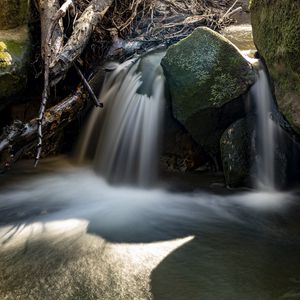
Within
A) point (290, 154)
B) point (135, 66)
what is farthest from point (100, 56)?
point (290, 154)

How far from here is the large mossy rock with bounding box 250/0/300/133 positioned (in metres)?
3.56

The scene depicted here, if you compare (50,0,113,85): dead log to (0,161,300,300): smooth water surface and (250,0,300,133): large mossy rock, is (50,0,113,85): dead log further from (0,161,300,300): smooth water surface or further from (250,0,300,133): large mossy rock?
(250,0,300,133): large mossy rock

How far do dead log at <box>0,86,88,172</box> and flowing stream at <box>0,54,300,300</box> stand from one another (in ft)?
1.67

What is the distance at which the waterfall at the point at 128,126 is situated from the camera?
5.11 metres

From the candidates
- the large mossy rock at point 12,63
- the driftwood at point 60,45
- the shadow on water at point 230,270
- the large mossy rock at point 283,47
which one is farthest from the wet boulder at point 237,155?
the large mossy rock at point 12,63

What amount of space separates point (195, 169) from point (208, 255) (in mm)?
2133

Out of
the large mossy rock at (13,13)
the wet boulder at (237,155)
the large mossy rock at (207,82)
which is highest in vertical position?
the large mossy rock at (13,13)

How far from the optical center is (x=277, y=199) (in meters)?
4.30

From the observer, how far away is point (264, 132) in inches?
186

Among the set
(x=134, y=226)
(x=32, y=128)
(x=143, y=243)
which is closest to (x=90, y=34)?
(x=32, y=128)

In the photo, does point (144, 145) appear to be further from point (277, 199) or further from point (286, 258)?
point (286, 258)

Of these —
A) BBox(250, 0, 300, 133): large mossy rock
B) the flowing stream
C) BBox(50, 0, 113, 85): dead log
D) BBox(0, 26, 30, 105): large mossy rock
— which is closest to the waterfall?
the flowing stream

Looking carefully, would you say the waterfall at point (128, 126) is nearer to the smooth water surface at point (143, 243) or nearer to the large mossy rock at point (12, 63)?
the smooth water surface at point (143, 243)

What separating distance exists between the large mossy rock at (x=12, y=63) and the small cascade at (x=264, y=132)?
2777 mm
